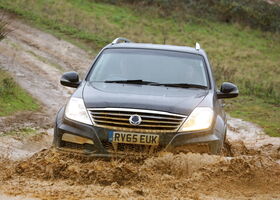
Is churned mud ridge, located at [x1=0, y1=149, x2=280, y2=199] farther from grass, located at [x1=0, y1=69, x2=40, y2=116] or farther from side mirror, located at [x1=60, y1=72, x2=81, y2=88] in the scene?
grass, located at [x1=0, y1=69, x2=40, y2=116]

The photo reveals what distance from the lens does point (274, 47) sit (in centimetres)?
3450

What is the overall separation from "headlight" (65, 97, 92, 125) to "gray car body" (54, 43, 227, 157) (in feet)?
0.15

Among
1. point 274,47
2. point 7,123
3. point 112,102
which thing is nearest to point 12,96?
point 7,123

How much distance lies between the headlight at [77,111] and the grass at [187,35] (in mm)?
9762

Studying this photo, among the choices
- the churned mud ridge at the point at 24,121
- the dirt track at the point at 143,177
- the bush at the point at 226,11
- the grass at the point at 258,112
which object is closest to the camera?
the dirt track at the point at 143,177

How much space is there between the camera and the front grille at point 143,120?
19.2 ft

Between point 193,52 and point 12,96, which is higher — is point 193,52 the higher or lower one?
the higher one

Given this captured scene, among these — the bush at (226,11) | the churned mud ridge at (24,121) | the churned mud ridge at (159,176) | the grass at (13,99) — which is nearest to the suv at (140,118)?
the churned mud ridge at (159,176)

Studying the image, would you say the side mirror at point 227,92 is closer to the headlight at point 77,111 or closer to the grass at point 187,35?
the headlight at point 77,111

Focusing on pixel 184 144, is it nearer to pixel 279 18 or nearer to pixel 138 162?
pixel 138 162

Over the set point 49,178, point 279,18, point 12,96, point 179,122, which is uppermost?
point 179,122

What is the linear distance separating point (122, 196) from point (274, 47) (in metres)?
30.4

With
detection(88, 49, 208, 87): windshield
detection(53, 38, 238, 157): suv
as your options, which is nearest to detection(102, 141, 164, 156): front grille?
detection(53, 38, 238, 157): suv

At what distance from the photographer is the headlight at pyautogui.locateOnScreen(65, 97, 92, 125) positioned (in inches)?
237
